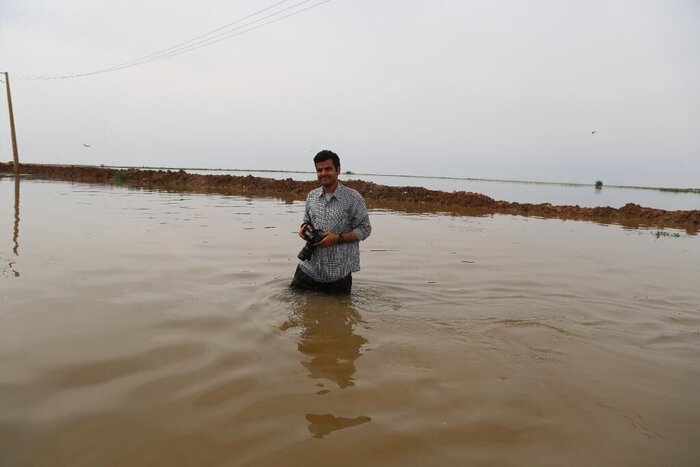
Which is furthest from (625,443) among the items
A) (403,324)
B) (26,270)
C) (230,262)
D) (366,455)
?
(26,270)

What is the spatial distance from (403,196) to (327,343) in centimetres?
1886

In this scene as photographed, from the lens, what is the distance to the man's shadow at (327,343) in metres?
2.38

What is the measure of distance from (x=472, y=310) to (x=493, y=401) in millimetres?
2049

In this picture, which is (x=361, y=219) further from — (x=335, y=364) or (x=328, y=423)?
(x=328, y=423)

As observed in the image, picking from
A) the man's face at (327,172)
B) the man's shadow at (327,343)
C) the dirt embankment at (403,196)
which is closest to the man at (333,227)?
the man's face at (327,172)

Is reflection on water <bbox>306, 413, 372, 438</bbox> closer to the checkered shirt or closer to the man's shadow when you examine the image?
the man's shadow

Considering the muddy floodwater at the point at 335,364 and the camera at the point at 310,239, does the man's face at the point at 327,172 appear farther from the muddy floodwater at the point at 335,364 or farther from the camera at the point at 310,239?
the muddy floodwater at the point at 335,364

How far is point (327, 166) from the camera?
14.4 ft

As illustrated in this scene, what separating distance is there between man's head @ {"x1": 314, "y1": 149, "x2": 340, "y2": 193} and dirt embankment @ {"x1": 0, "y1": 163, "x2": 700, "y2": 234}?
12.5 metres

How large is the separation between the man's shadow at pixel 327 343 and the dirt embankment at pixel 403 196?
12.6 m

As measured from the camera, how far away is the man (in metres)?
4.41

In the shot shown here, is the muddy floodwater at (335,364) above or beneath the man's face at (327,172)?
beneath

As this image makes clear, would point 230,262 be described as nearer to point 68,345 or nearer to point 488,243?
point 68,345

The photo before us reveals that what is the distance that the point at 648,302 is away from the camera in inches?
205
